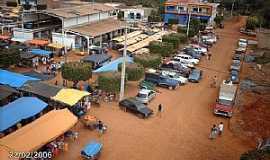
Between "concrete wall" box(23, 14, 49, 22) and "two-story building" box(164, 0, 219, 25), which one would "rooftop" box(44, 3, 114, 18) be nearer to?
"concrete wall" box(23, 14, 49, 22)

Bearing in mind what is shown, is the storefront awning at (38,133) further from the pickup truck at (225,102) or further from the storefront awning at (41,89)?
the pickup truck at (225,102)

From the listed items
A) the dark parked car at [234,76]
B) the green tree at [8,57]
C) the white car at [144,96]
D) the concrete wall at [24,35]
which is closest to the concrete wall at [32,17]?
the concrete wall at [24,35]

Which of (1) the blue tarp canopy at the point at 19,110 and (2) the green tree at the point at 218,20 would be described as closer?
(1) the blue tarp canopy at the point at 19,110

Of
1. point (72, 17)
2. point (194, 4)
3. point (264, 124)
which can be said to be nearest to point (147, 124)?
point (264, 124)

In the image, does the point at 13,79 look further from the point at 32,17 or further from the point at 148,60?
the point at 32,17

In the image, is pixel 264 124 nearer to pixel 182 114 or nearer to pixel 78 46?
pixel 182 114

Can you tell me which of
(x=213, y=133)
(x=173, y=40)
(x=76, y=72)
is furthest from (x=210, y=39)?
(x=213, y=133)
